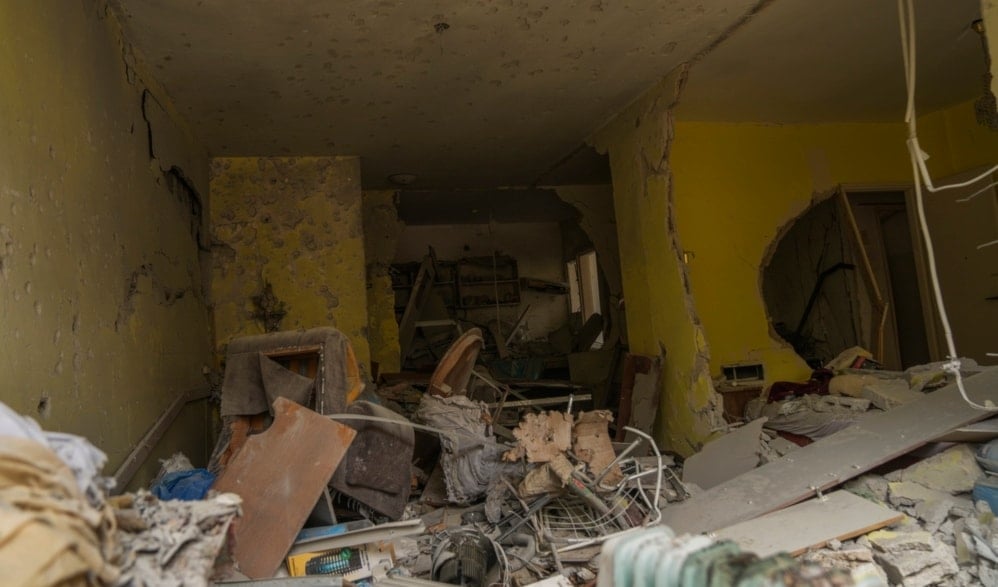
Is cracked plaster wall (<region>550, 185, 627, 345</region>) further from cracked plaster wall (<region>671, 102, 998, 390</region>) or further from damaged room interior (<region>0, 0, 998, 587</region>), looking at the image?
cracked plaster wall (<region>671, 102, 998, 390</region>)

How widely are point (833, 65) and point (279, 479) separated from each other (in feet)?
13.8

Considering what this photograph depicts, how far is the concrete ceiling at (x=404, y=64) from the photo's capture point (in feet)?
9.66

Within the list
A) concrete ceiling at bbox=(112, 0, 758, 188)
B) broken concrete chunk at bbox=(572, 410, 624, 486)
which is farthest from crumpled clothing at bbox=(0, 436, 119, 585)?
A: concrete ceiling at bbox=(112, 0, 758, 188)

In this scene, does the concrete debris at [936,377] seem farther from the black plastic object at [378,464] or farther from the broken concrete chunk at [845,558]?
the black plastic object at [378,464]

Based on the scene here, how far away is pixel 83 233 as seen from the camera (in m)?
2.24

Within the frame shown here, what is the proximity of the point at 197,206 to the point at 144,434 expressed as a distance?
2068 millimetres

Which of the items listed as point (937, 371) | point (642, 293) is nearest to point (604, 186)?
point (642, 293)

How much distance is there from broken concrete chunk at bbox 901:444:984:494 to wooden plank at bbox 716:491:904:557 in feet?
0.78

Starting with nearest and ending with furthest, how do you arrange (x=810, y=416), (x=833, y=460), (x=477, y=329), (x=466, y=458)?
(x=833, y=460)
(x=466, y=458)
(x=810, y=416)
(x=477, y=329)

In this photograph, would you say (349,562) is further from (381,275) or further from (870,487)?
(381,275)

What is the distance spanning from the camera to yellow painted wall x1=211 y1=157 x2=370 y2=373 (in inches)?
187

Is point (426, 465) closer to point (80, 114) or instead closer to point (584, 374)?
point (80, 114)

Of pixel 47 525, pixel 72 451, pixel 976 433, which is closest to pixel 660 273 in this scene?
pixel 976 433

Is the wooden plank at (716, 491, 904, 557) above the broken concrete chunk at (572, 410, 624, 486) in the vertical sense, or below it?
below
